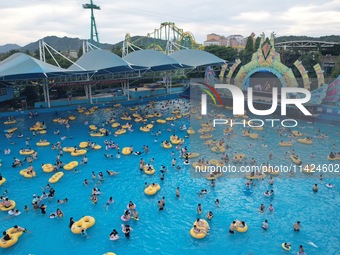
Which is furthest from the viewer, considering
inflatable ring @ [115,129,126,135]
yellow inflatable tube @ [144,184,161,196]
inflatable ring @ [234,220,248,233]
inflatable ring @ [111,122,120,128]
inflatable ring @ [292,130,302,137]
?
inflatable ring @ [111,122,120,128]

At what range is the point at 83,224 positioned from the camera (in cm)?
1549

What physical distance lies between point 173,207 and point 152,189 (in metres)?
2.21

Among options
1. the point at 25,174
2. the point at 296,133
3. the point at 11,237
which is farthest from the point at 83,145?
the point at 296,133

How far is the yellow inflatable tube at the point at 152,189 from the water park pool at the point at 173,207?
0.34m

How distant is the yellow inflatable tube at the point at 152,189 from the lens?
62.3 ft

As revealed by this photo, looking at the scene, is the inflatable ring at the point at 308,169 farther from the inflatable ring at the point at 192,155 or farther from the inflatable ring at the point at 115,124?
the inflatable ring at the point at 115,124

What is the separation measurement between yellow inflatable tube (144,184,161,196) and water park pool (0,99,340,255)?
336mm

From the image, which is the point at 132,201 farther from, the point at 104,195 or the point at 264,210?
the point at 264,210

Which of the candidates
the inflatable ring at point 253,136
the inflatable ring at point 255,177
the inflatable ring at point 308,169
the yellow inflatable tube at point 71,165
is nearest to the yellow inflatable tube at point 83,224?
the yellow inflatable tube at point 71,165

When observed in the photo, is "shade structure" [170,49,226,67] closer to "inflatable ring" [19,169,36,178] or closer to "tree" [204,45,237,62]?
"tree" [204,45,237,62]

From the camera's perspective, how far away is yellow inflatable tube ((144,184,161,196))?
1898cm

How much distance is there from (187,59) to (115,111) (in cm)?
1458

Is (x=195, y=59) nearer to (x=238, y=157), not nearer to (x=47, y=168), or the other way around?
(x=238, y=157)

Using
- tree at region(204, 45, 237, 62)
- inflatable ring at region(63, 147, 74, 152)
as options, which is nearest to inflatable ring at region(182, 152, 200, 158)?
inflatable ring at region(63, 147, 74, 152)
